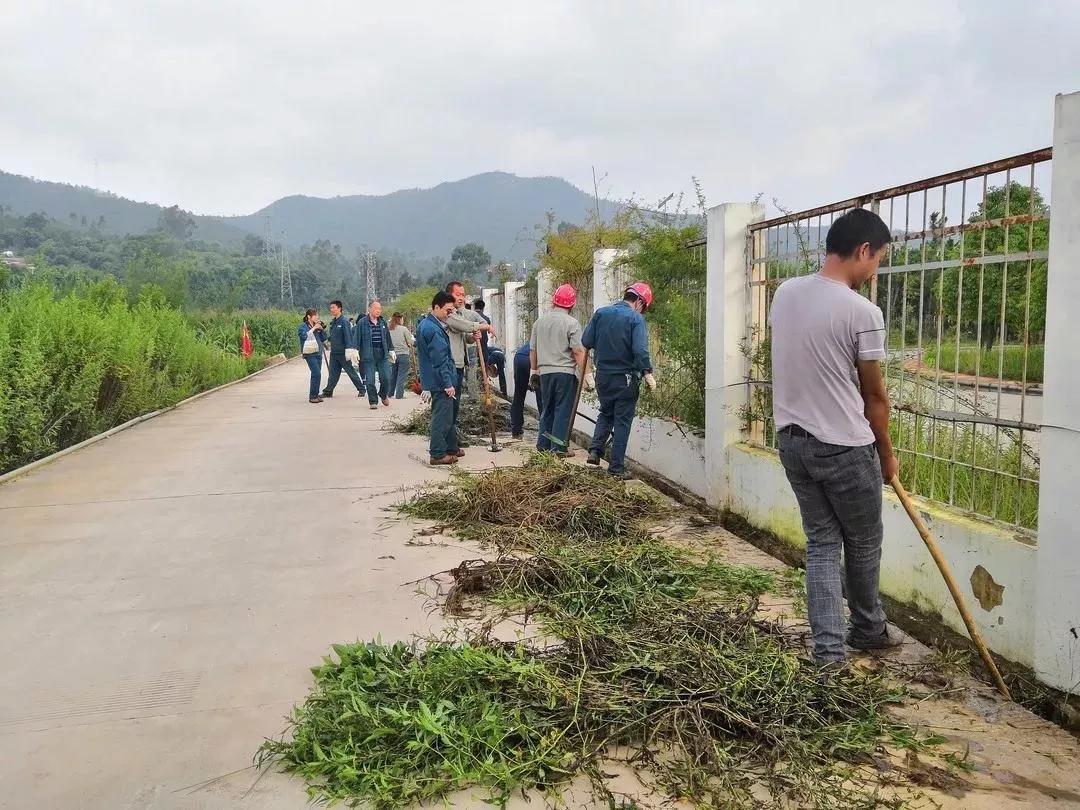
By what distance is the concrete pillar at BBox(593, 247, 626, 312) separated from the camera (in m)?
9.18

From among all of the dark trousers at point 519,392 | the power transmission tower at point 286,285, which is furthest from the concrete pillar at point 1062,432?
the power transmission tower at point 286,285

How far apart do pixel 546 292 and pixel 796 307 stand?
33.4ft

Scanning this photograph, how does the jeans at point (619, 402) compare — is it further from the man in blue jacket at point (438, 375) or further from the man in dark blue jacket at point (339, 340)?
the man in dark blue jacket at point (339, 340)

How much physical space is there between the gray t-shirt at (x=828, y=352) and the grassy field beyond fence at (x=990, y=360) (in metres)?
0.71

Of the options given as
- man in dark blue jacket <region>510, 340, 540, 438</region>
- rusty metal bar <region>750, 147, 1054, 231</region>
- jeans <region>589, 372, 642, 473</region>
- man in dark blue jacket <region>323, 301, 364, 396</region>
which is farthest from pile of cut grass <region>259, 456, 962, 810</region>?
man in dark blue jacket <region>323, 301, 364, 396</region>

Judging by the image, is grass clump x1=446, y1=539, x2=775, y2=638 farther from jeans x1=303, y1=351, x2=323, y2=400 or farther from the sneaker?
jeans x1=303, y1=351, x2=323, y2=400

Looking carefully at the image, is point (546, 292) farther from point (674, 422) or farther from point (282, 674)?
point (282, 674)

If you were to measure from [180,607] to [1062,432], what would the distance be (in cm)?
421

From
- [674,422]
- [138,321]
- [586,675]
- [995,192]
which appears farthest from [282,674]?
Answer: [138,321]

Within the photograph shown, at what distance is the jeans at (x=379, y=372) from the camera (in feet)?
46.0

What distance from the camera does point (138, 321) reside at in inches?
550

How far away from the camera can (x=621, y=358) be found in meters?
7.25

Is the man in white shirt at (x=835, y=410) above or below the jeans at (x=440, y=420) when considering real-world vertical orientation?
above

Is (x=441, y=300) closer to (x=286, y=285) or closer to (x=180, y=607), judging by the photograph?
(x=180, y=607)
